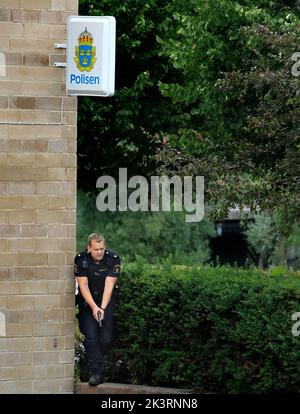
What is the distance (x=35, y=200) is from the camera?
12.7m

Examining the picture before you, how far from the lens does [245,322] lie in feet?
38.7

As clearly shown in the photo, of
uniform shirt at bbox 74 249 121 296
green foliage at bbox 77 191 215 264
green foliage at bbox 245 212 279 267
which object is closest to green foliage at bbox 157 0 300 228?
uniform shirt at bbox 74 249 121 296

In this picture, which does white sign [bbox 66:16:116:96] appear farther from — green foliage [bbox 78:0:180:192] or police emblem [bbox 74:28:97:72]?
green foliage [bbox 78:0:180:192]

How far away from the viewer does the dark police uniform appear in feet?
41.6

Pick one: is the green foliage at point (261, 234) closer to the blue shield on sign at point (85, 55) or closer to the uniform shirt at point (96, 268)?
the uniform shirt at point (96, 268)

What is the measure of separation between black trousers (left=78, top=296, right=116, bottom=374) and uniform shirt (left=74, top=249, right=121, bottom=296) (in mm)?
191

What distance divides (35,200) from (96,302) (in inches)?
49.3

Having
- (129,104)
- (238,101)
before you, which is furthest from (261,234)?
(238,101)

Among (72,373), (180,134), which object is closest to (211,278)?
(72,373)

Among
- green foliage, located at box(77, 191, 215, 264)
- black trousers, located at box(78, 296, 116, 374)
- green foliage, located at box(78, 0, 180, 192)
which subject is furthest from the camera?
green foliage, located at box(77, 191, 215, 264)

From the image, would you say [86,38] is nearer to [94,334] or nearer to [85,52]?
[85,52]

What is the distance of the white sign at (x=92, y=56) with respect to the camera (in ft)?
40.8
